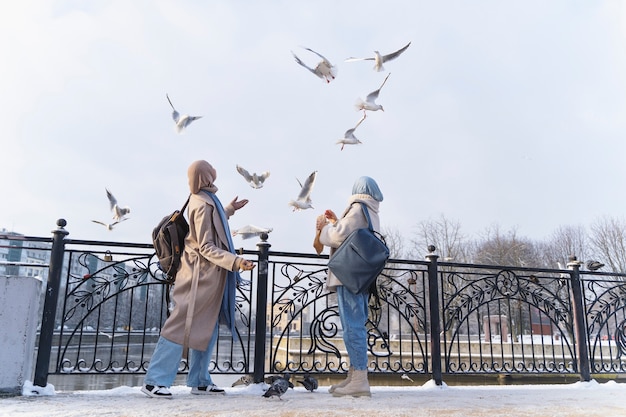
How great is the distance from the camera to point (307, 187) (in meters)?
5.79

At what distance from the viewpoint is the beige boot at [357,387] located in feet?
11.3

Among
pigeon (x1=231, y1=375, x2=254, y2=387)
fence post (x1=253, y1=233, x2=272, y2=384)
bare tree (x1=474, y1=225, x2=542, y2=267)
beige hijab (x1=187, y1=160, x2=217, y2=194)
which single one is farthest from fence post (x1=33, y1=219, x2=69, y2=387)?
bare tree (x1=474, y1=225, x2=542, y2=267)

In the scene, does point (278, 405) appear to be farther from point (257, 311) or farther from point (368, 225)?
point (368, 225)

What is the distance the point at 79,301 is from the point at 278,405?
7.09 ft

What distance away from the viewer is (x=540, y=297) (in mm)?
5242

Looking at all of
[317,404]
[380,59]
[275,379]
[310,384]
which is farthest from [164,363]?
[380,59]

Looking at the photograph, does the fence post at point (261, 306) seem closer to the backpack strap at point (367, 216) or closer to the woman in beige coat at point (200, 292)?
the woman in beige coat at point (200, 292)

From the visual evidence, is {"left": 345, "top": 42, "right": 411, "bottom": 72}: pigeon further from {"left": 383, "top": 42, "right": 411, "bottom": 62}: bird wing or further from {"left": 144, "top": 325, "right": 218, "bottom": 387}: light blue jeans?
{"left": 144, "top": 325, "right": 218, "bottom": 387}: light blue jeans

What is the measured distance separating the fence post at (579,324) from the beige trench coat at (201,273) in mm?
4175

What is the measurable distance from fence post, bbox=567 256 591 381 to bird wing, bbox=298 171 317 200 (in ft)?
10.9

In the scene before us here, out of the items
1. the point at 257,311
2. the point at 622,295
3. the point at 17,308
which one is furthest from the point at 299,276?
the point at 622,295

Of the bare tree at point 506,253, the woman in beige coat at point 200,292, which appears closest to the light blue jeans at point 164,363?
the woman in beige coat at point 200,292

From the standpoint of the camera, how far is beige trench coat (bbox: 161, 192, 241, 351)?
3.27m

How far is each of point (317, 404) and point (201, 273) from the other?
1279 millimetres
